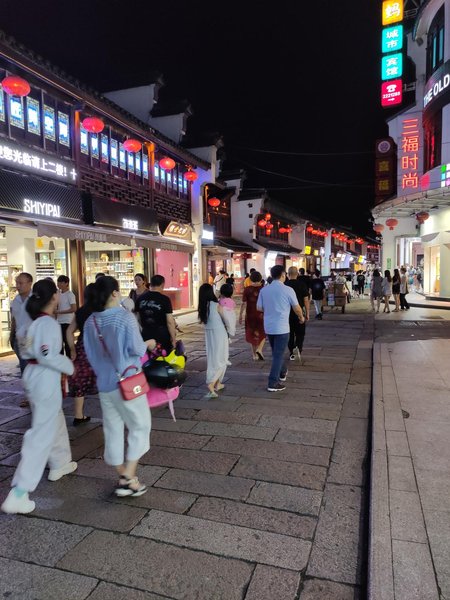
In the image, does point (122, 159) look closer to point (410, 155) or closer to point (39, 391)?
point (39, 391)

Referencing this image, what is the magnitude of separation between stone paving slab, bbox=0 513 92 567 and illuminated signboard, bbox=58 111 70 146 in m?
11.4

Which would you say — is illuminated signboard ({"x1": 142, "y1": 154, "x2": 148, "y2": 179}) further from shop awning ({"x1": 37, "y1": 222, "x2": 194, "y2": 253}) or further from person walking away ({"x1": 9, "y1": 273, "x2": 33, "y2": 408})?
person walking away ({"x1": 9, "y1": 273, "x2": 33, "y2": 408})

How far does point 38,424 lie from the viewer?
3531 millimetres

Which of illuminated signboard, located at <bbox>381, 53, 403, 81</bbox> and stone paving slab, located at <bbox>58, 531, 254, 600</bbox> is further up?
illuminated signboard, located at <bbox>381, 53, 403, 81</bbox>

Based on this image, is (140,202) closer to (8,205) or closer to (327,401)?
(8,205)

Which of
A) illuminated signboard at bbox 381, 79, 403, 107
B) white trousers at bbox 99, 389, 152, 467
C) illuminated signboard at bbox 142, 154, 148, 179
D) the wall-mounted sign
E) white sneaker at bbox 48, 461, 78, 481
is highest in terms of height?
illuminated signboard at bbox 381, 79, 403, 107

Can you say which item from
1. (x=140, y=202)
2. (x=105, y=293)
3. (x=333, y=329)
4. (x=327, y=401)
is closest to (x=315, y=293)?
(x=333, y=329)

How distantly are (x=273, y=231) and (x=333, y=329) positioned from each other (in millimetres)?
22265

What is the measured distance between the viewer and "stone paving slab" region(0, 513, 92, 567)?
9.64ft

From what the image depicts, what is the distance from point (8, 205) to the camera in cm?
980

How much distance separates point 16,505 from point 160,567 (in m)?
1.38

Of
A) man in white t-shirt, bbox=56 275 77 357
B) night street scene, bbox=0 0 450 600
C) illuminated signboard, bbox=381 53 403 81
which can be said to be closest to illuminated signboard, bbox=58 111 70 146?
night street scene, bbox=0 0 450 600

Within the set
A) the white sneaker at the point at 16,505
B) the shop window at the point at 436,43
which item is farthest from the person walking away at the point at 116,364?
the shop window at the point at 436,43

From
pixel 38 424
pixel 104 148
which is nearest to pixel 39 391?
pixel 38 424
